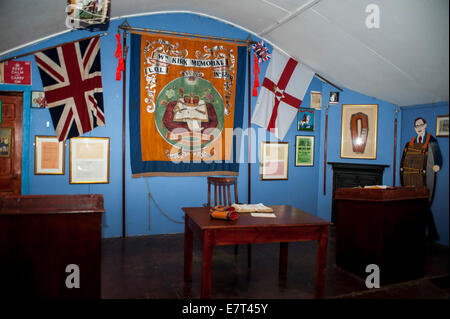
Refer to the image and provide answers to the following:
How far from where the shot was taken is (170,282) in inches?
123

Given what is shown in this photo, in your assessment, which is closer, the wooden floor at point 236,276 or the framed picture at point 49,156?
the wooden floor at point 236,276

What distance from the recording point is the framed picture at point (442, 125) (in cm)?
126

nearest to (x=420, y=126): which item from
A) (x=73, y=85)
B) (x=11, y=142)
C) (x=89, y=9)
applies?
(x=89, y=9)

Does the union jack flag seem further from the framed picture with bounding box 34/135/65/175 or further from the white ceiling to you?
the white ceiling

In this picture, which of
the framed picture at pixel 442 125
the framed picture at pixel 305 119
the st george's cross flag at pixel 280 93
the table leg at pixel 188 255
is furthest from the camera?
the framed picture at pixel 305 119

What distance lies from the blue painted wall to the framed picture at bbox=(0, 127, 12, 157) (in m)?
0.20

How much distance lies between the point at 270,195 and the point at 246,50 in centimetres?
243

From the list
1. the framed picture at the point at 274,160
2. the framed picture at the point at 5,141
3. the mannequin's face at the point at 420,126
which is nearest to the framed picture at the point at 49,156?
the framed picture at the point at 5,141

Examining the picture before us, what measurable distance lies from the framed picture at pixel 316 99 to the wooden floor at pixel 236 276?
248 centimetres

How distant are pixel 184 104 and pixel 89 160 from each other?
1.59 m

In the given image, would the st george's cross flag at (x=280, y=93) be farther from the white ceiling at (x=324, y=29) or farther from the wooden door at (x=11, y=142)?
the wooden door at (x=11, y=142)

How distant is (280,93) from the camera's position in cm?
533

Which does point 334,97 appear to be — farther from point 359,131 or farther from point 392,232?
point 392,232

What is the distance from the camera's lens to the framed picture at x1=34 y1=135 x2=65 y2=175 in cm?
434
